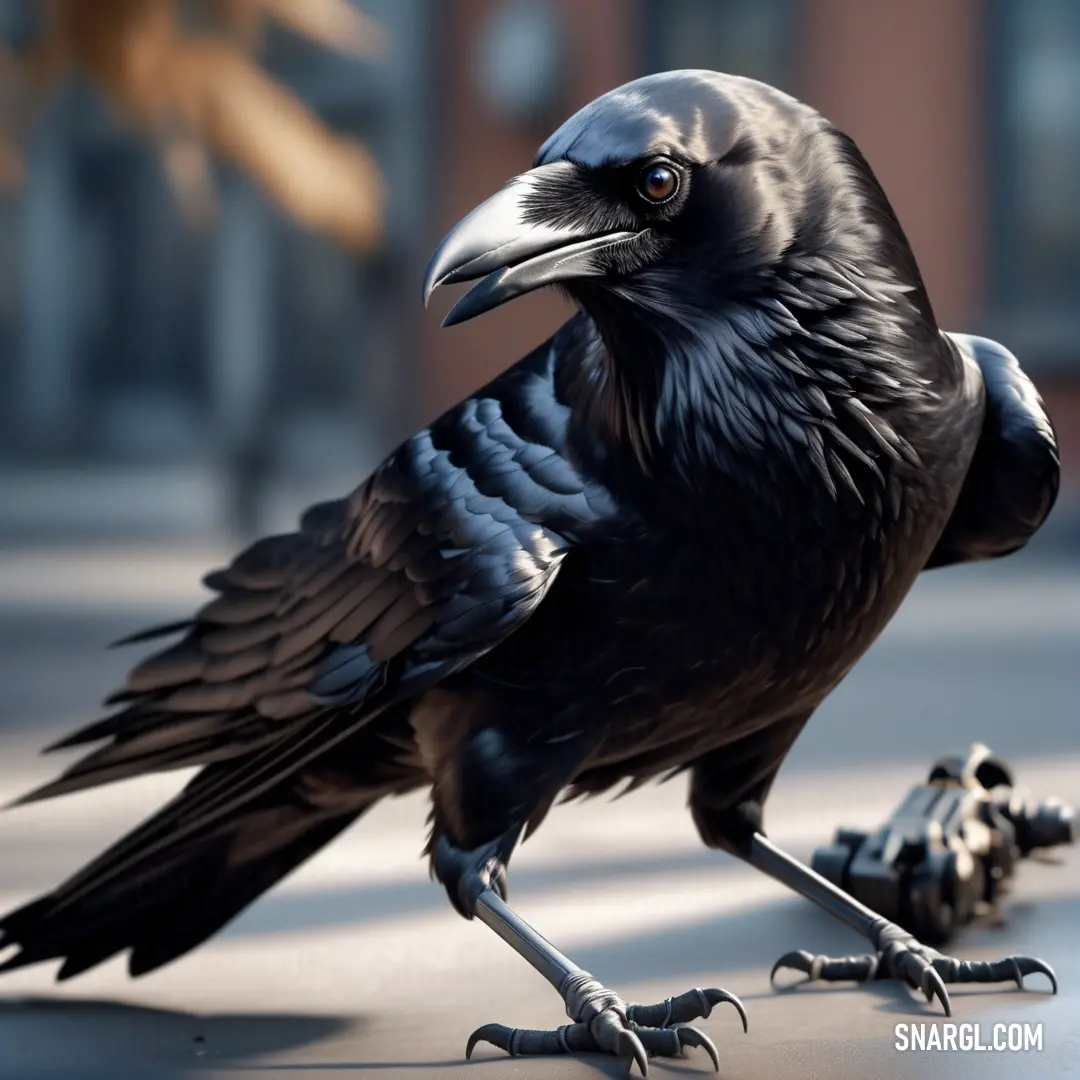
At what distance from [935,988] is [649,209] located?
93 cm

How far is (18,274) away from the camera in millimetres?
11406

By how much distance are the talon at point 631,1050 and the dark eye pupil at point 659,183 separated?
2.66 ft

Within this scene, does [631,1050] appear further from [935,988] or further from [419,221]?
[419,221]

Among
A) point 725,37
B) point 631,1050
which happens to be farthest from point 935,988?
point 725,37

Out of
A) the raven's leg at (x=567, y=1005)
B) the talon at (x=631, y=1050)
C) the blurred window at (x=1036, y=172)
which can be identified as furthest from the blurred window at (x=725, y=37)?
the talon at (x=631, y=1050)

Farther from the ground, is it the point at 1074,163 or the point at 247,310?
the point at 1074,163

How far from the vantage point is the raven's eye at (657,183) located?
1.55 metres

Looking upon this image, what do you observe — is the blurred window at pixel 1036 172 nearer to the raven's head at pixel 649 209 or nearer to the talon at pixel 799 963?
the talon at pixel 799 963

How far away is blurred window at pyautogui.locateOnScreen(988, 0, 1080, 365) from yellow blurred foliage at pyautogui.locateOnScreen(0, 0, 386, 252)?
365 cm

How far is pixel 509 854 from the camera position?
1754mm

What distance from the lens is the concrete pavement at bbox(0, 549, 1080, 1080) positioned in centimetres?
176

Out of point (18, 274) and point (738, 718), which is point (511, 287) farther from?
point (18, 274)

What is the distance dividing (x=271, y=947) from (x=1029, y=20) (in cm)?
707

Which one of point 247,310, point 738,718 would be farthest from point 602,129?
point 247,310
